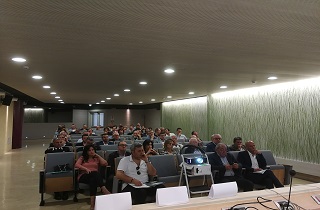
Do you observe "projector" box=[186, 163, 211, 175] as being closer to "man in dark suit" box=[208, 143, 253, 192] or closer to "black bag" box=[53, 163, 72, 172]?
"man in dark suit" box=[208, 143, 253, 192]

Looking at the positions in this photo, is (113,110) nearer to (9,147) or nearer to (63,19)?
(9,147)

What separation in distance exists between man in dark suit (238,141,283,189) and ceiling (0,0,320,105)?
1753 mm

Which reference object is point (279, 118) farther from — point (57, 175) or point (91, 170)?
point (57, 175)

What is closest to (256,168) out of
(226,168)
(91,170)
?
(226,168)

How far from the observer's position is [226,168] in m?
4.90

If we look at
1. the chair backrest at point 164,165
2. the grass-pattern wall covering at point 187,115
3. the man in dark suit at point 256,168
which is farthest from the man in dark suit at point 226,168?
the grass-pattern wall covering at point 187,115

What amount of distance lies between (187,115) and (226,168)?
31.1ft

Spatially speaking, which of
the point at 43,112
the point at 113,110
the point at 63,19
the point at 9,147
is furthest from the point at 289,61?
the point at 43,112

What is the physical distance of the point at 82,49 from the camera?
396 cm

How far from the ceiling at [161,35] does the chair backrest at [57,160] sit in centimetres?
178

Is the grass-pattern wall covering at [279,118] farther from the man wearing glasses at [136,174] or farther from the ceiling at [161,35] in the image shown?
the man wearing glasses at [136,174]

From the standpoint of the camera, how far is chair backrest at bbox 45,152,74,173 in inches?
207

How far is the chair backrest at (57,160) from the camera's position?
17.3ft

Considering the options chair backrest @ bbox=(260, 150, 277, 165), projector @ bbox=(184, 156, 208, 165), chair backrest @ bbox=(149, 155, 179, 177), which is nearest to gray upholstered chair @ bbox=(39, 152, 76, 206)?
chair backrest @ bbox=(149, 155, 179, 177)
